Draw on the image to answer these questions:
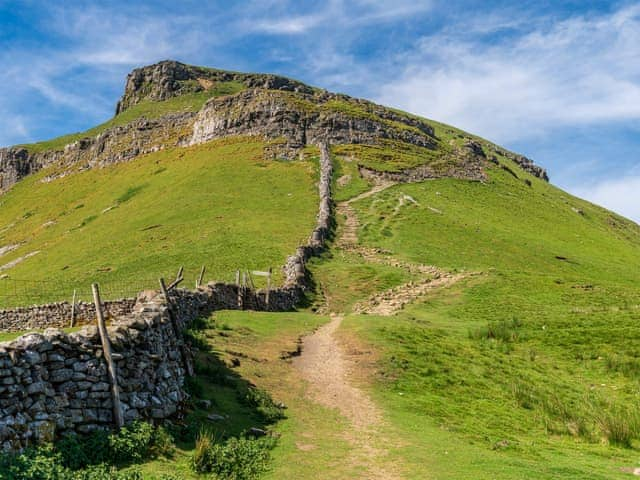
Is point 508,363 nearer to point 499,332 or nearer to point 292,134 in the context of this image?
point 499,332

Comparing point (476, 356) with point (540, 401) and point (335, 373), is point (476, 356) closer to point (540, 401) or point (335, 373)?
point (540, 401)

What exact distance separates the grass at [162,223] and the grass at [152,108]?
5772cm

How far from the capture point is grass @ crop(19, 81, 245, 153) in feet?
549

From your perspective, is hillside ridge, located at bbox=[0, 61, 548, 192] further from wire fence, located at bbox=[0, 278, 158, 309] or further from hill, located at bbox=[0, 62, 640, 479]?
wire fence, located at bbox=[0, 278, 158, 309]

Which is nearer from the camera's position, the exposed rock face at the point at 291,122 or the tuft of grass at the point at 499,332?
the tuft of grass at the point at 499,332

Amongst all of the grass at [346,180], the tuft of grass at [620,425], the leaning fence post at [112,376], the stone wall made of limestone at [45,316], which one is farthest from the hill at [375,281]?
the stone wall made of limestone at [45,316]

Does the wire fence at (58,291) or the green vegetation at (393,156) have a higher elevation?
the green vegetation at (393,156)

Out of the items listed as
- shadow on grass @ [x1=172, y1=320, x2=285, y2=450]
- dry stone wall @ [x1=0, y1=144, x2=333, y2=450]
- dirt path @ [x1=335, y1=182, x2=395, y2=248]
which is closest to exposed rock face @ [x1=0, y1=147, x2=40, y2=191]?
dirt path @ [x1=335, y1=182, x2=395, y2=248]

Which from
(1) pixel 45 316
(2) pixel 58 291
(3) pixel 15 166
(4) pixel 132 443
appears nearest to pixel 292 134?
(2) pixel 58 291

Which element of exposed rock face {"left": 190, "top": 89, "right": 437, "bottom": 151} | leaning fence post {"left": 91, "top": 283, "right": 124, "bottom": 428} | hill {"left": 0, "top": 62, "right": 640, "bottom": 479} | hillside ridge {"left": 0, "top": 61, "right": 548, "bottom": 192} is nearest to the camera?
leaning fence post {"left": 91, "top": 283, "right": 124, "bottom": 428}

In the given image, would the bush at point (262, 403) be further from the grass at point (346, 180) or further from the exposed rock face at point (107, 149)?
the exposed rock face at point (107, 149)

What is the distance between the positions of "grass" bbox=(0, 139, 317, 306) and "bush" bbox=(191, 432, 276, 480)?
2883 centimetres

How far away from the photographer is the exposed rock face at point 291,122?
101000 mm

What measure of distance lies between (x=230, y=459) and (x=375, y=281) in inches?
1312
